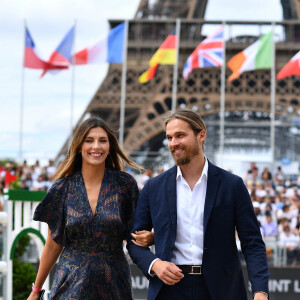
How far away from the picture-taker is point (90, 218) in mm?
3453

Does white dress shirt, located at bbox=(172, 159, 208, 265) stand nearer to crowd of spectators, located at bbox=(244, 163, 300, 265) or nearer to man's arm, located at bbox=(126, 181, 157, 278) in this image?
man's arm, located at bbox=(126, 181, 157, 278)

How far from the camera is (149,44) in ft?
91.9

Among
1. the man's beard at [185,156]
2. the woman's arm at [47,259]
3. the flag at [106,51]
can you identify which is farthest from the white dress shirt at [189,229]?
the flag at [106,51]

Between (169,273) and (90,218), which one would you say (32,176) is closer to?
(90,218)

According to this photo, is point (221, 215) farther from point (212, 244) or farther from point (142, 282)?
point (142, 282)

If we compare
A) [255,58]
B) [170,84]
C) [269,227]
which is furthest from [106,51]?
[269,227]

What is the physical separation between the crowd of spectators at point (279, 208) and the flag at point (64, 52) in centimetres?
641

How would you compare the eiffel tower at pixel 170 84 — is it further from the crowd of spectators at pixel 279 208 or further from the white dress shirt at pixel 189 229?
the white dress shirt at pixel 189 229

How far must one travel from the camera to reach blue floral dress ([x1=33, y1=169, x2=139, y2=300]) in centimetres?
341

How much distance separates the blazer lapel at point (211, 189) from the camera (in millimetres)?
3029

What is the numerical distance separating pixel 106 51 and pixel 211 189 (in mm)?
16833

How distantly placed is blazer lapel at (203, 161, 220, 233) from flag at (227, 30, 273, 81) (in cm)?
1668

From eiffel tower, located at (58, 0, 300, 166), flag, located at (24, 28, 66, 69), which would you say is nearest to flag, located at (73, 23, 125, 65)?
flag, located at (24, 28, 66, 69)

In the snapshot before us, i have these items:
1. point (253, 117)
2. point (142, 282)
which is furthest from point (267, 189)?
point (253, 117)
